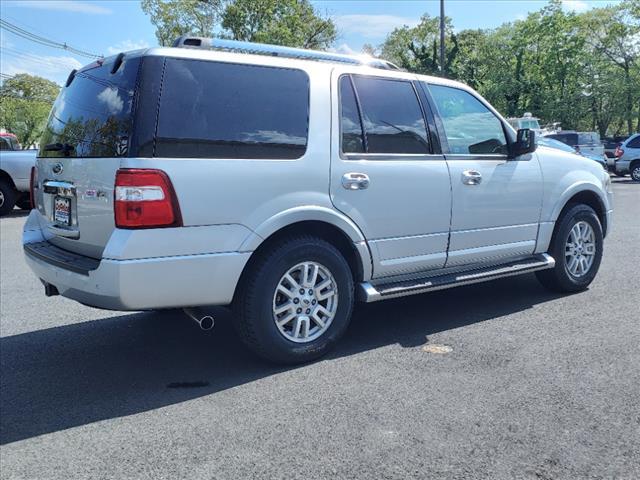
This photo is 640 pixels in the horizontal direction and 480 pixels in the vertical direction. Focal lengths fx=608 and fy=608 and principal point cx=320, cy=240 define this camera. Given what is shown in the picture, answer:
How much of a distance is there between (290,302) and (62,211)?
161 centimetres

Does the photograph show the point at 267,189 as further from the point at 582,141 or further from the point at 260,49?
the point at 582,141

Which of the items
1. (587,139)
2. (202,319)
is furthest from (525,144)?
(587,139)

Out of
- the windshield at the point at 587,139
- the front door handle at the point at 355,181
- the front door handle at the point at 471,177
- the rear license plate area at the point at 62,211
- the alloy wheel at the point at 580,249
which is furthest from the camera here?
the windshield at the point at 587,139

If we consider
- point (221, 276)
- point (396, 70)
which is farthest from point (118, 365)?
point (396, 70)

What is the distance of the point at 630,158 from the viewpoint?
21984mm

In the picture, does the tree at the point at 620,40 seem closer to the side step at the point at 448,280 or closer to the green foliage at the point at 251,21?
the green foliage at the point at 251,21

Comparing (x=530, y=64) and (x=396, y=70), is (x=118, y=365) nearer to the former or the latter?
(x=396, y=70)

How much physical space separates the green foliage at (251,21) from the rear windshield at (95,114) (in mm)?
32263

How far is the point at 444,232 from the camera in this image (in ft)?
15.3

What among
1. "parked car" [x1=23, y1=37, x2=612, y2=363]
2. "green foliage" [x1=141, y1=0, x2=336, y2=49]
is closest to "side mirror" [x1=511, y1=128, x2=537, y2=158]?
"parked car" [x1=23, y1=37, x2=612, y2=363]

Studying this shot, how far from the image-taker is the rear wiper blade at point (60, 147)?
3.91 metres

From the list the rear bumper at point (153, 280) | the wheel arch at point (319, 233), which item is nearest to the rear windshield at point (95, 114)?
the rear bumper at point (153, 280)

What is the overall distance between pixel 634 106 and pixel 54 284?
164 feet

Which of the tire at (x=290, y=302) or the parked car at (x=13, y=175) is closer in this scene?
the tire at (x=290, y=302)
